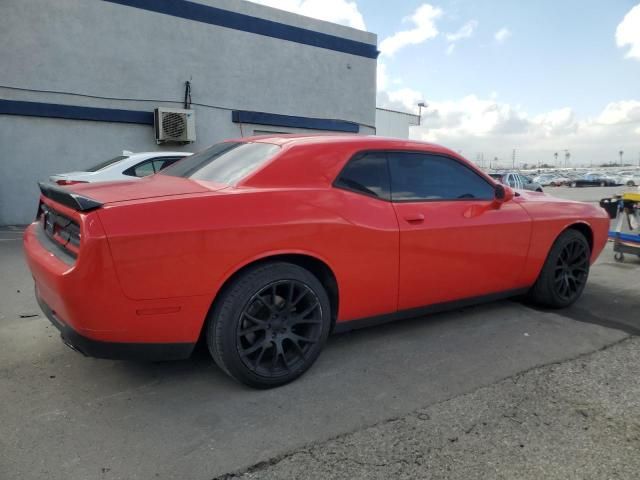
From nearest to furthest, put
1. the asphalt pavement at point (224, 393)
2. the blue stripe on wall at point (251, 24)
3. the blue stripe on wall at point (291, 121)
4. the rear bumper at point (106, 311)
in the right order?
the asphalt pavement at point (224, 393) → the rear bumper at point (106, 311) → the blue stripe on wall at point (251, 24) → the blue stripe on wall at point (291, 121)

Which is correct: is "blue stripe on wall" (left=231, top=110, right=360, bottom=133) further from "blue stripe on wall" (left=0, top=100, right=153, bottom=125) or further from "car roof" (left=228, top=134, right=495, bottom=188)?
"car roof" (left=228, top=134, right=495, bottom=188)

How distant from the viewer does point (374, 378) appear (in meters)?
3.02

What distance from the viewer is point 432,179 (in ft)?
11.9

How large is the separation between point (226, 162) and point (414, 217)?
4.48 ft

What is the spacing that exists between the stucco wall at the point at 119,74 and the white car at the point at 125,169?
3.67 m

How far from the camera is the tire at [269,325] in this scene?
8.79ft

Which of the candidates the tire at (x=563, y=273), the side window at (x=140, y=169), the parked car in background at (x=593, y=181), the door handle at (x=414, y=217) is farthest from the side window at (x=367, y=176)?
the parked car in background at (x=593, y=181)

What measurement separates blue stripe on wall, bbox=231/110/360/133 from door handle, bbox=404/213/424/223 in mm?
9544

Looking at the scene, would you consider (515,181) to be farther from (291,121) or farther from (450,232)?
(450,232)

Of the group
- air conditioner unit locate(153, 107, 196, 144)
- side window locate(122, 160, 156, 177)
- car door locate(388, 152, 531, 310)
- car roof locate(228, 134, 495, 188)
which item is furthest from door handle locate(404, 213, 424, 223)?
air conditioner unit locate(153, 107, 196, 144)

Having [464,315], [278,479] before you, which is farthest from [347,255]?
[464,315]

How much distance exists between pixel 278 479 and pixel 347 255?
1402 millimetres

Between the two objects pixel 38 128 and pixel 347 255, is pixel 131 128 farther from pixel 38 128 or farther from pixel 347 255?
pixel 347 255

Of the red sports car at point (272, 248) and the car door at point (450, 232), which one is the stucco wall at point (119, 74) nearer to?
the red sports car at point (272, 248)
